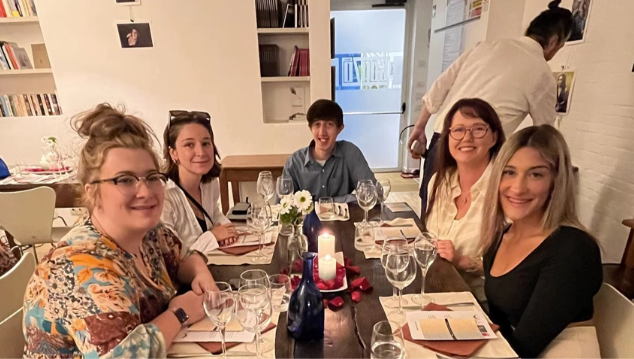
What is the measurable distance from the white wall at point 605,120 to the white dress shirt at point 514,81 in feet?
1.48

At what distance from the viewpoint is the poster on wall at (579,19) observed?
2510mm

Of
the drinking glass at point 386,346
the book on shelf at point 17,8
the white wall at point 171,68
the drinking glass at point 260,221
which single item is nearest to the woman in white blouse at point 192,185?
the drinking glass at point 260,221

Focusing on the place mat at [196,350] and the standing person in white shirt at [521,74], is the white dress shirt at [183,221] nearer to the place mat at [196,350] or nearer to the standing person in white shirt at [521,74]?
the place mat at [196,350]

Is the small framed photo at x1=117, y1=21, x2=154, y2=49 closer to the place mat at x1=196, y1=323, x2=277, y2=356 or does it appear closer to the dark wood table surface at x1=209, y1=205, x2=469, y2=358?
the dark wood table surface at x1=209, y1=205, x2=469, y2=358

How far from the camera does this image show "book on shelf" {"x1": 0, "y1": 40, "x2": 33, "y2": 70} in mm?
3570

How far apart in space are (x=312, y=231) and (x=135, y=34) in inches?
118

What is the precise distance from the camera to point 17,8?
3541 mm

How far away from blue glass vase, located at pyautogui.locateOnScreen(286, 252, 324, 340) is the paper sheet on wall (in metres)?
3.45

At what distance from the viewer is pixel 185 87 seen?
3.65 m

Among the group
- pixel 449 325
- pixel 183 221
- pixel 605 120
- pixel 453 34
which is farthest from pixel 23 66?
pixel 605 120

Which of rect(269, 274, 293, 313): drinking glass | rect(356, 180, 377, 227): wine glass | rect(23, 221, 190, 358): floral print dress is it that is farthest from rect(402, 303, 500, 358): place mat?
rect(356, 180, 377, 227): wine glass

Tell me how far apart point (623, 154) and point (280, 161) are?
2518mm

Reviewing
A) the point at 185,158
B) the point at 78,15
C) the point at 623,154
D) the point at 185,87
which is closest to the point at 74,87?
the point at 78,15

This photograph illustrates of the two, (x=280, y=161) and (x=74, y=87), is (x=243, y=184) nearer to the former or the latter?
(x=280, y=161)
